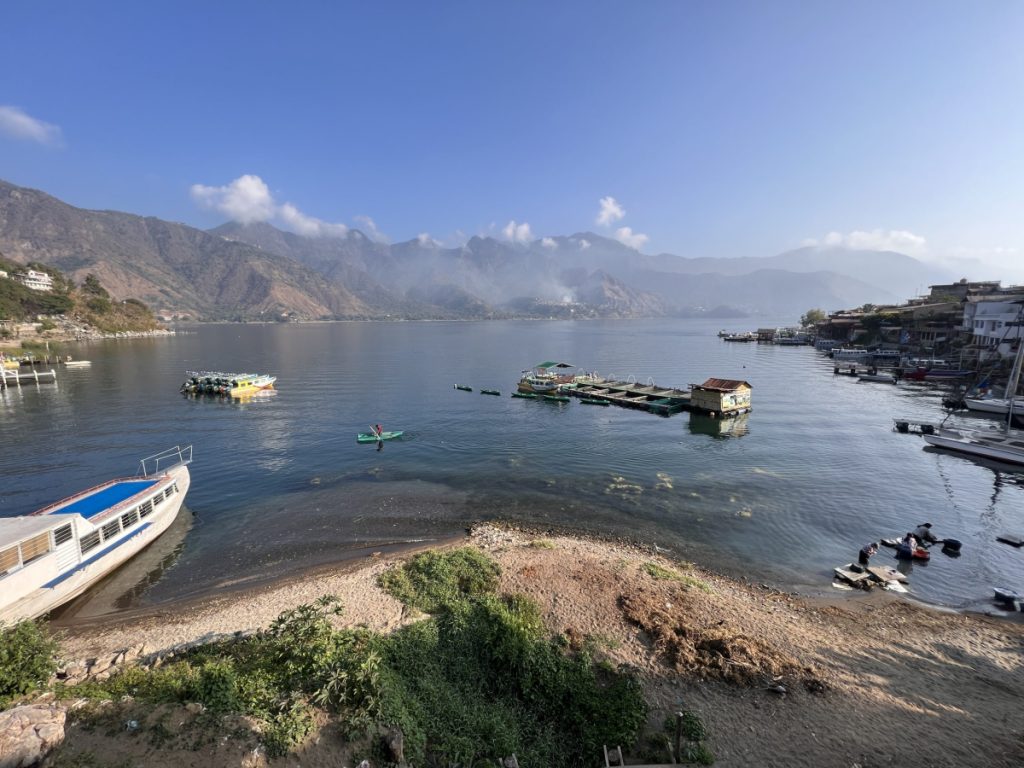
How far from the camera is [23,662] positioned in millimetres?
11836

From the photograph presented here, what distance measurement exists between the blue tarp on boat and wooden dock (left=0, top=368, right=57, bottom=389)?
76.7 m

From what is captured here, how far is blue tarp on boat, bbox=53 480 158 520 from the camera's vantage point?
76.6 feet

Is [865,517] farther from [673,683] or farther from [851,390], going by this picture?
[851,390]

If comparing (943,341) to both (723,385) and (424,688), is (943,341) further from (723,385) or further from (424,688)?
(424,688)

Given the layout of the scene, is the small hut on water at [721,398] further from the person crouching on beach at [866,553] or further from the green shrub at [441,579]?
the green shrub at [441,579]

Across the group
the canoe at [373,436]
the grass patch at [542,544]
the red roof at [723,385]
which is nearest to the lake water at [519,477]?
the canoe at [373,436]

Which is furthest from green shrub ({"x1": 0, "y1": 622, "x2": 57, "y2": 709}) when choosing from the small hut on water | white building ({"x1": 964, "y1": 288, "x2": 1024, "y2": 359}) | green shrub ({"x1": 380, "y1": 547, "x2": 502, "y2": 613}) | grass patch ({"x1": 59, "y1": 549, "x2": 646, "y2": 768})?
white building ({"x1": 964, "y1": 288, "x2": 1024, "y2": 359})

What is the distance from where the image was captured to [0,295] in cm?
13300

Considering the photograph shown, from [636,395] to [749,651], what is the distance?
187ft

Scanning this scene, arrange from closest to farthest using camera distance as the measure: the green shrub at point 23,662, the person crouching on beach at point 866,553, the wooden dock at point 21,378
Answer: the green shrub at point 23,662
the person crouching on beach at point 866,553
the wooden dock at point 21,378

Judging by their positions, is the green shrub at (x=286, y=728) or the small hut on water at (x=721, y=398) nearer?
the green shrub at (x=286, y=728)

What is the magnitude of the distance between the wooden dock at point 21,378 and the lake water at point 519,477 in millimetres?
4861

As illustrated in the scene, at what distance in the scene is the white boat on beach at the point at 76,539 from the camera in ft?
59.7

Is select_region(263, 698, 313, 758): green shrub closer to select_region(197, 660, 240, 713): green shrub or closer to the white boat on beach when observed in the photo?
select_region(197, 660, 240, 713): green shrub
